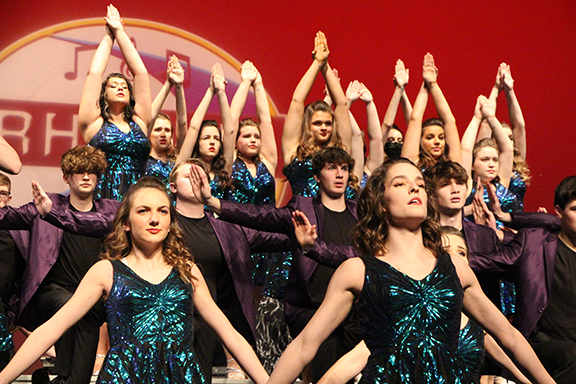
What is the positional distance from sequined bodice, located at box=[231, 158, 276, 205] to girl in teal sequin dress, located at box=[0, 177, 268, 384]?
180cm

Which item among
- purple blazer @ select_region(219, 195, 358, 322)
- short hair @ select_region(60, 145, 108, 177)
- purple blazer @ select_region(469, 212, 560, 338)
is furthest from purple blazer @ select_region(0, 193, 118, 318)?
purple blazer @ select_region(469, 212, 560, 338)

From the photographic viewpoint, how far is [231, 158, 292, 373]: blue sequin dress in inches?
170

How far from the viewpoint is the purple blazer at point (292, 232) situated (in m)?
3.40

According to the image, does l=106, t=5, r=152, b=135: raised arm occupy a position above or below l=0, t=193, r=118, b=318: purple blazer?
above

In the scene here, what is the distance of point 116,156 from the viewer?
4477 mm

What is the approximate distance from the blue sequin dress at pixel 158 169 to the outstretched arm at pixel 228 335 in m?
2.05

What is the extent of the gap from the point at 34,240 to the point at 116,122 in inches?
38.2

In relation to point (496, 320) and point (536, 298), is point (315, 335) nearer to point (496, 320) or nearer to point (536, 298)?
point (496, 320)

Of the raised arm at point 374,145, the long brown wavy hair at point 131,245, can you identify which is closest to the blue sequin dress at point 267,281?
the raised arm at point 374,145

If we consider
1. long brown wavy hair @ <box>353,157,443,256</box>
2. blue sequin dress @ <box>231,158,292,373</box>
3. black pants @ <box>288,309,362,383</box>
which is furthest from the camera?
blue sequin dress @ <box>231,158,292,373</box>

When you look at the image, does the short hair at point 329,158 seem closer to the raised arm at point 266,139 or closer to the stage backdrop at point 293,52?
the raised arm at point 266,139

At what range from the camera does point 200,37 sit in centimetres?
611

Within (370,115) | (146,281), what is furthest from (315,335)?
(370,115)

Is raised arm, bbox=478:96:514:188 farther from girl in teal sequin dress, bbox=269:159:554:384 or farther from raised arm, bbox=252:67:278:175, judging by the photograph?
girl in teal sequin dress, bbox=269:159:554:384
